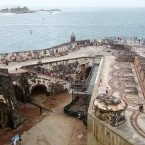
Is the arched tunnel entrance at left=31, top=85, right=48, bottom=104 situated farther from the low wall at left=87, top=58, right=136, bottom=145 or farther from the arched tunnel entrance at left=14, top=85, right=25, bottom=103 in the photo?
the low wall at left=87, top=58, right=136, bottom=145

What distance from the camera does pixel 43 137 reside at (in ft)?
114

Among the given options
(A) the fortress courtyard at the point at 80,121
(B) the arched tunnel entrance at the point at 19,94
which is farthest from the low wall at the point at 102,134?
(B) the arched tunnel entrance at the point at 19,94

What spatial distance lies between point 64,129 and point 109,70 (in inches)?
526

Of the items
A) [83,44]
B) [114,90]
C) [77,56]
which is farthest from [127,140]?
[83,44]

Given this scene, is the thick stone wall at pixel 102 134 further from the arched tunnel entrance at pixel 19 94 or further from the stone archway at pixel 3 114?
the arched tunnel entrance at pixel 19 94

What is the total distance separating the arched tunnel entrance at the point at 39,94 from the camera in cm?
4808

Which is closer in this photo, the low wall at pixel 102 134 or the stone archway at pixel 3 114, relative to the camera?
the low wall at pixel 102 134

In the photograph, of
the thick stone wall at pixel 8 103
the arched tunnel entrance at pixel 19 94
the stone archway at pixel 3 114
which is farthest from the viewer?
the arched tunnel entrance at pixel 19 94

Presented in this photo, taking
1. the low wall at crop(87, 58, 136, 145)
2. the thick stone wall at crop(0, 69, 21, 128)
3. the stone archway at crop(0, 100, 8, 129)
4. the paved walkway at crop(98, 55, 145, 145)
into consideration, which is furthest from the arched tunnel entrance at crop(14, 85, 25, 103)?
the low wall at crop(87, 58, 136, 145)

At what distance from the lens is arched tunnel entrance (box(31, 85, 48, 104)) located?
158 feet

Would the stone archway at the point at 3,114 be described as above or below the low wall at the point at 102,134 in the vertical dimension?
below

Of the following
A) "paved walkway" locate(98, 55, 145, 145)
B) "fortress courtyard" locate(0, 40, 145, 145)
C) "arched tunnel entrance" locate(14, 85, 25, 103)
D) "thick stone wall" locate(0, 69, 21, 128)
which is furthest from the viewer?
"arched tunnel entrance" locate(14, 85, 25, 103)

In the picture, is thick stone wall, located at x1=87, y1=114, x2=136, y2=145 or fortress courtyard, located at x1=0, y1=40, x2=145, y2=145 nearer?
thick stone wall, located at x1=87, y1=114, x2=136, y2=145

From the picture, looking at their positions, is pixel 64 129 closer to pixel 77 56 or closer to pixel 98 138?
pixel 98 138
